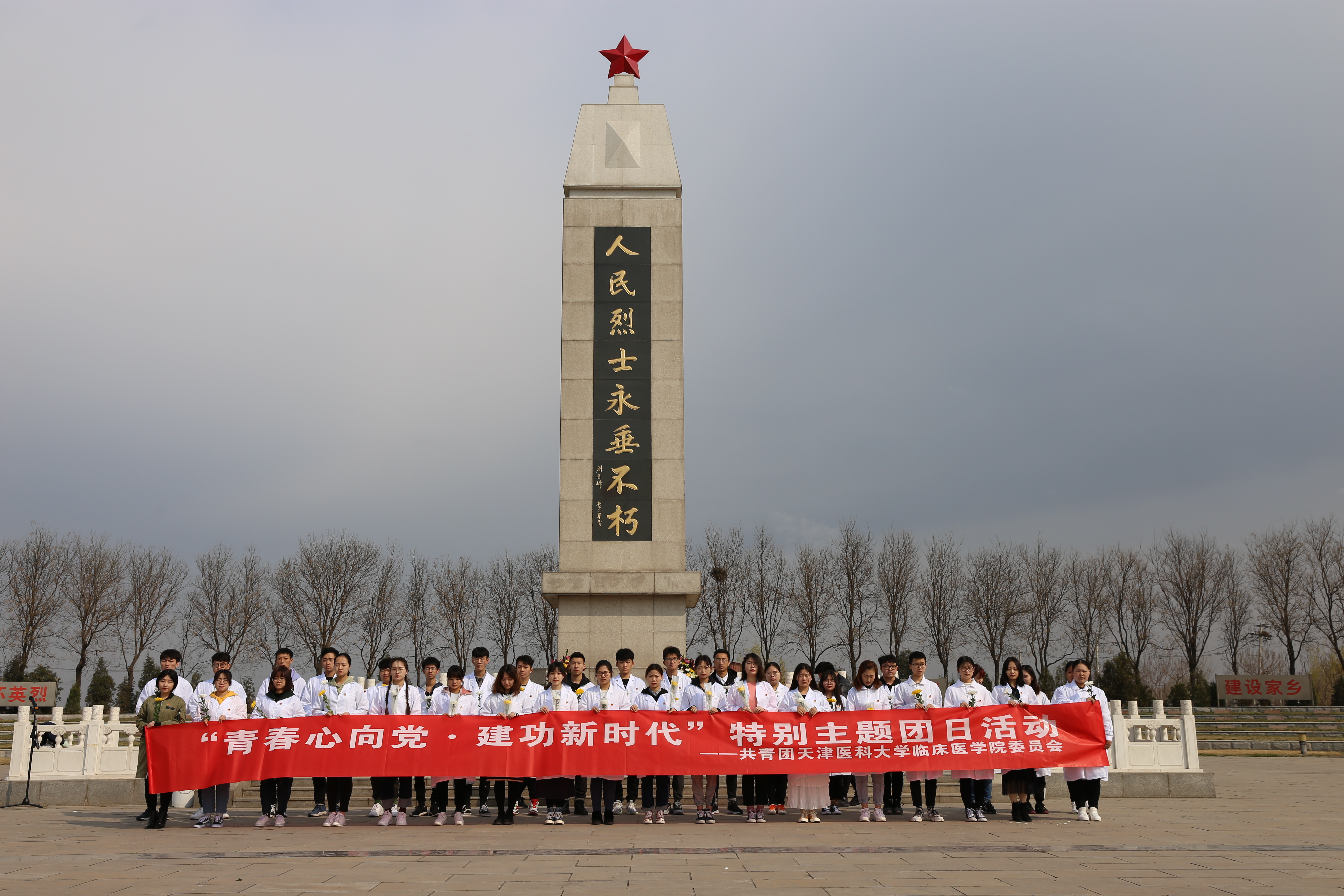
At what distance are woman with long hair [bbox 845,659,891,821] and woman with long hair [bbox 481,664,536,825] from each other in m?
3.06

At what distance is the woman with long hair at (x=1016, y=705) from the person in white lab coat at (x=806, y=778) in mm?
1193

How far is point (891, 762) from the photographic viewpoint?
875 cm

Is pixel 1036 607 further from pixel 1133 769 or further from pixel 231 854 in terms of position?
pixel 231 854

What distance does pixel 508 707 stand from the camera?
28.8ft

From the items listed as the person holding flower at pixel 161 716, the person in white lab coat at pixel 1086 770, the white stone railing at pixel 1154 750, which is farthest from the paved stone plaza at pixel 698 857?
the white stone railing at pixel 1154 750

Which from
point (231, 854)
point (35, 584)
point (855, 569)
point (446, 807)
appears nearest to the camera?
point (231, 854)

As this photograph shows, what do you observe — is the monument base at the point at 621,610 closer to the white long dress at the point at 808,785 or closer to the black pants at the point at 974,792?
the white long dress at the point at 808,785

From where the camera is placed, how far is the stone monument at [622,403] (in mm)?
14305

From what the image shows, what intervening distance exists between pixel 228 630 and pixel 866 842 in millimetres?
33405

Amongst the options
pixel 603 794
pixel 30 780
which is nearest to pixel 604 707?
pixel 603 794

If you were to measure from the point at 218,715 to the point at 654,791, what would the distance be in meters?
4.06

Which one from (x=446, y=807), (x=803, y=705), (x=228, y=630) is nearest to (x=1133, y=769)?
(x=803, y=705)

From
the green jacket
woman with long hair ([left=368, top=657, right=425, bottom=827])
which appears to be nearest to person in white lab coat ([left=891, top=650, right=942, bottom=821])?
woman with long hair ([left=368, top=657, right=425, bottom=827])

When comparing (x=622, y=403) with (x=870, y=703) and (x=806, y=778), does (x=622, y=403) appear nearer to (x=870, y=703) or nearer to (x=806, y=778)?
(x=870, y=703)
